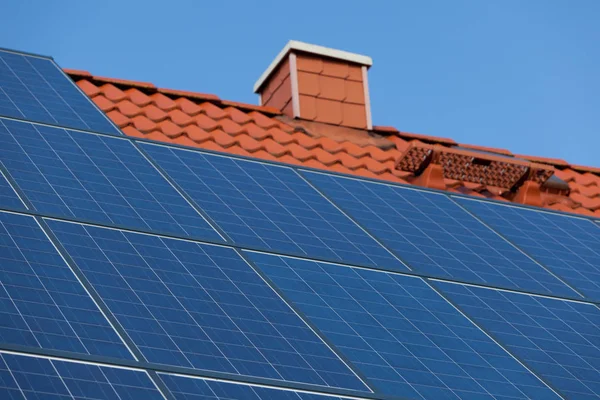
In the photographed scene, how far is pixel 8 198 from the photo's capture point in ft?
32.4

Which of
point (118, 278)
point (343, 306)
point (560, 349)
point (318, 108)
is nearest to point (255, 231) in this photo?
point (343, 306)

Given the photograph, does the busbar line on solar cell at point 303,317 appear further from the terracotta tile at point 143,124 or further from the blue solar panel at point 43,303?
the terracotta tile at point 143,124

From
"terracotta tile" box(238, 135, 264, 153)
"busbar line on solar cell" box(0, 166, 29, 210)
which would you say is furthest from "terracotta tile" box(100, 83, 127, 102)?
"busbar line on solar cell" box(0, 166, 29, 210)

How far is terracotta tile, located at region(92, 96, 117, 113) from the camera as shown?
49.4ft

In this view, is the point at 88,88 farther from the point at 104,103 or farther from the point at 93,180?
the point at 93,180

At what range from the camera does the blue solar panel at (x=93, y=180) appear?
10.2 m

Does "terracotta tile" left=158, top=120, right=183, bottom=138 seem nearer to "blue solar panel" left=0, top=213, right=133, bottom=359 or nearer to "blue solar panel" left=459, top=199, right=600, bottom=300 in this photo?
"blue solar panel" left=459, top=199, right=600, bottom=300

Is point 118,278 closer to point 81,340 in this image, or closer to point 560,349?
point 81,340

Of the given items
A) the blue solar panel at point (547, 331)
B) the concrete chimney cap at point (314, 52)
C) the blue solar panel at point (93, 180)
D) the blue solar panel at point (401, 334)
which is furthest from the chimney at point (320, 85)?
the blue solar panel at point (401, 334)

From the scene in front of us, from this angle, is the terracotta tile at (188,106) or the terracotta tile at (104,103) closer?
→ the terracotta tile at (104,103)

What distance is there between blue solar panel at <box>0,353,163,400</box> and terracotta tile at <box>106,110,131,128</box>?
7180 mm

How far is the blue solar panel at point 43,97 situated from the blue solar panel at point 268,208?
2.64 feet

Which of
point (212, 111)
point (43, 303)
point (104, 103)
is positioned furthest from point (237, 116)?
point (43, 303)

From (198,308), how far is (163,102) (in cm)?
732
